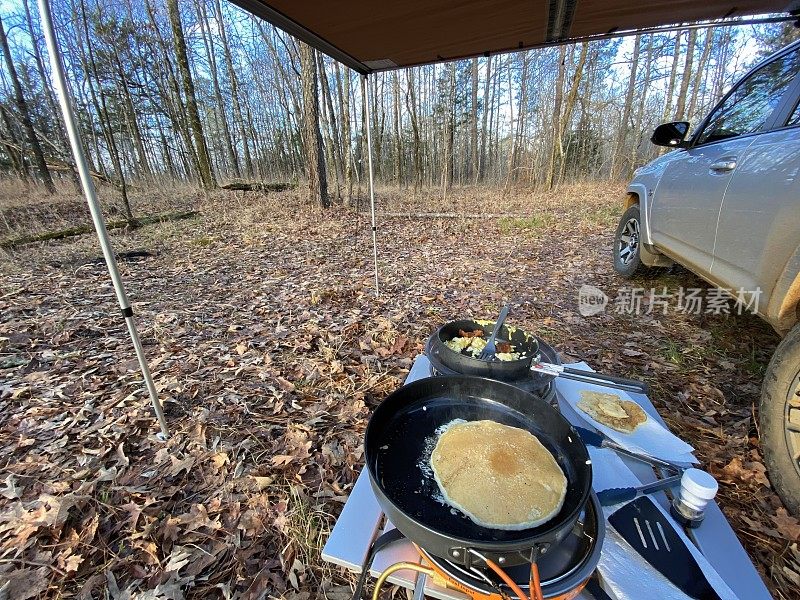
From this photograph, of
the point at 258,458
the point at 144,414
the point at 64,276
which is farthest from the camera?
the point at 64,276

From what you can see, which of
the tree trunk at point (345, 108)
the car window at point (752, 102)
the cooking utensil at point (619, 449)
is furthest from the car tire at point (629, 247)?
the tree trunk at point (345, 108)

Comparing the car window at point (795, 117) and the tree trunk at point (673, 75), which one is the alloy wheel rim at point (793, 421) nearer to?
the car window at point (795, 117)

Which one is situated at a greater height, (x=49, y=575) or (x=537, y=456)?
(x=537, y=456)

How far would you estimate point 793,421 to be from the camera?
5.91 feet

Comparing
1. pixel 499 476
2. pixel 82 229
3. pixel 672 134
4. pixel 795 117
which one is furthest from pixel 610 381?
pixel 82 229

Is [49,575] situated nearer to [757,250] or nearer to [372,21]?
[372,21]

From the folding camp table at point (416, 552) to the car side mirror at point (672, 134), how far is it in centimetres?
376

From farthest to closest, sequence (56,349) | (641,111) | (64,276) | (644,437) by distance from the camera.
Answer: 1. (641,111)
2. (64,276)
3. (56,349)
4. (644,437)

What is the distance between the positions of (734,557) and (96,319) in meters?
5.69

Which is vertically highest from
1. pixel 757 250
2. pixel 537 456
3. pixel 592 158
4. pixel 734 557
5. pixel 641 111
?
pixel 641 111

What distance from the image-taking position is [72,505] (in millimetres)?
1904

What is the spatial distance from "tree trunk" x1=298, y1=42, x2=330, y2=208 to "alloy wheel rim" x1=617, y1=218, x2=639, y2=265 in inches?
326

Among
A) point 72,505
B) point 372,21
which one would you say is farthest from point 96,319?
point 372,21

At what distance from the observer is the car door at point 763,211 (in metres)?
2.11
